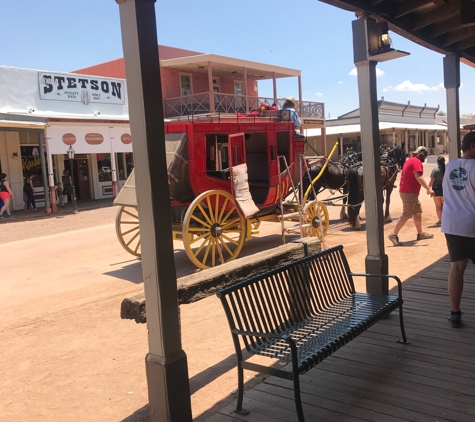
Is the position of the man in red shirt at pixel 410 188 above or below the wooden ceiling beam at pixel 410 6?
below

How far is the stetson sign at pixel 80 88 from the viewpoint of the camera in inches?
739

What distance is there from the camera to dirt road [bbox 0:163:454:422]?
12.7 ft

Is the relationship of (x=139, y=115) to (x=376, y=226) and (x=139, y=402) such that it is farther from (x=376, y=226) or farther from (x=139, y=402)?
(x=376, y=226)

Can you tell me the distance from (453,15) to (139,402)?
5.20 meters

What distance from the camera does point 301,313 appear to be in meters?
3.95

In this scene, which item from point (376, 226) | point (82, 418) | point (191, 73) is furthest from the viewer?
point (191, 73)

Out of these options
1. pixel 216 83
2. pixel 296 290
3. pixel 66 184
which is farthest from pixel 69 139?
pixel 296 290

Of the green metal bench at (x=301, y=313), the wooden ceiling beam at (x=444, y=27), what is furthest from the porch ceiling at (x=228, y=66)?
the green metal bench at (x=301, y=313)

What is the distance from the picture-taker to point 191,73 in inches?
1091

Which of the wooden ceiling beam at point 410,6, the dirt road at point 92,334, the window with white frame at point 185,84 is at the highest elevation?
the window with white frame at point 185,84

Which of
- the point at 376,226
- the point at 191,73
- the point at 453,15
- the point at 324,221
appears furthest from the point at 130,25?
the point at 191,73

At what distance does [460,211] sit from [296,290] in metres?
1.60

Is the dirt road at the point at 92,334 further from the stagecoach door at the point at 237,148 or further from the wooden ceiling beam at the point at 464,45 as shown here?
the wooden ceiling beam at the point at 464,45

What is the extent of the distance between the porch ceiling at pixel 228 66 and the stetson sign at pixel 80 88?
4.71 meters
